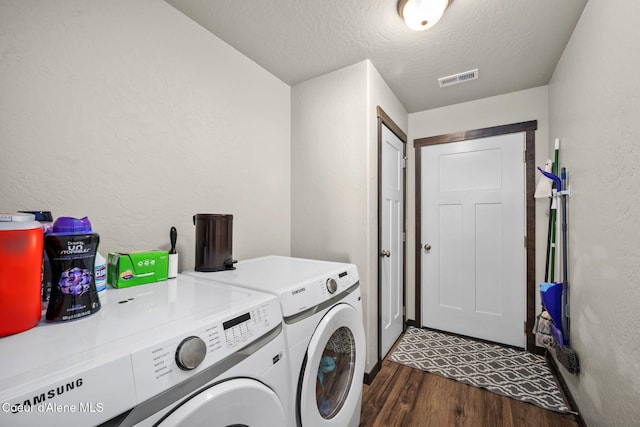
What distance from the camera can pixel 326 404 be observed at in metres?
1.24

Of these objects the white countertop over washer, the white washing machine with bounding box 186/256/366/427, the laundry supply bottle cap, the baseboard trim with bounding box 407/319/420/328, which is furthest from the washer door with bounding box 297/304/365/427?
the baseboard trim with bounding box 407/319/420/328

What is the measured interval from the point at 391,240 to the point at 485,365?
1211mm

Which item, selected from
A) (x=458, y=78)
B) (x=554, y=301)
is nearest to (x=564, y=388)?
(x=554, y=301)

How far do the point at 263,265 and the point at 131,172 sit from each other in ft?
2.69

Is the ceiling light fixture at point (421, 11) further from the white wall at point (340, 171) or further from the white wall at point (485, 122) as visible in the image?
the white wall at point (485, 122)

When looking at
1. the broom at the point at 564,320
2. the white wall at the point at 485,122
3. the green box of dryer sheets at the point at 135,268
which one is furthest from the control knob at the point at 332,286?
the white wall at the point at 485,122

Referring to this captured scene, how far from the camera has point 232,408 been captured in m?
0.66

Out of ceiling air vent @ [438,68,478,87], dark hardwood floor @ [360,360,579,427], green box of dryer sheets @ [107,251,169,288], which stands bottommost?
dark hardwood floor @ [360,360,579,427]

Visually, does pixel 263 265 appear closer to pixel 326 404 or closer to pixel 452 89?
pixel 326 404

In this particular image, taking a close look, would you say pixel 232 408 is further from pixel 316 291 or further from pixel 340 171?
pixel 340 171

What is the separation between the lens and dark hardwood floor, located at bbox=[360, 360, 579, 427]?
1547mm

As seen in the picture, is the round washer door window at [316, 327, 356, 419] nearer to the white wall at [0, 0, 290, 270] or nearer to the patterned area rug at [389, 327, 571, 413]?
the white wall at [0, 0, 290, 270]

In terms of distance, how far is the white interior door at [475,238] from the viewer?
2402mm

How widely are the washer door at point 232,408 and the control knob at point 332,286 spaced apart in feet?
1.62
